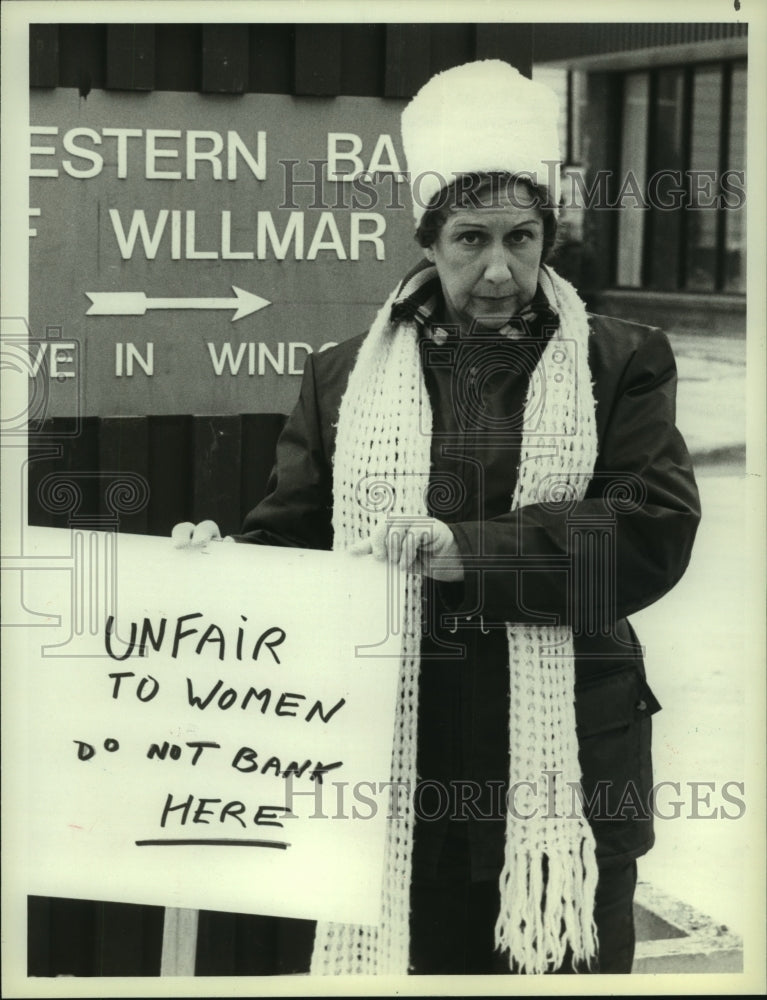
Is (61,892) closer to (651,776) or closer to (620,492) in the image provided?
(651,776)

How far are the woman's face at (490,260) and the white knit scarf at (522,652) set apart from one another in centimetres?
10

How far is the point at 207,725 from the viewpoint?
3.34 metres

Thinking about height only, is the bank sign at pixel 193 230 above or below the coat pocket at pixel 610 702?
above

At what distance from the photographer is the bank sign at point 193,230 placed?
3.33m

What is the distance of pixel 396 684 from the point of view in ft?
10.7

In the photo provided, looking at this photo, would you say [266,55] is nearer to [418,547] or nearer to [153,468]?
[153,468]

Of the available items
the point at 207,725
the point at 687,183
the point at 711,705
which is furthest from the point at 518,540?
the point at 687,183

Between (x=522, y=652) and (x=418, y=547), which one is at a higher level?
(x=418, y=547)

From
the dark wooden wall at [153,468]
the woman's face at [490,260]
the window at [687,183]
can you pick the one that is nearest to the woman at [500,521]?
the woman's face at [490,260]

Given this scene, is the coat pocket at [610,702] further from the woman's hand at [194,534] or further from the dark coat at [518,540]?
the woman's hand at [194,534]

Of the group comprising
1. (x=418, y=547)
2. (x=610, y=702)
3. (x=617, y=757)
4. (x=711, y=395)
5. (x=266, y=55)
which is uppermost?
(x=266, y=55)

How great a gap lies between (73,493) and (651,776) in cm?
159

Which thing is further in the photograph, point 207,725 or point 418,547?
point 207,725

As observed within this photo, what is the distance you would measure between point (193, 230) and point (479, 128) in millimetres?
736
